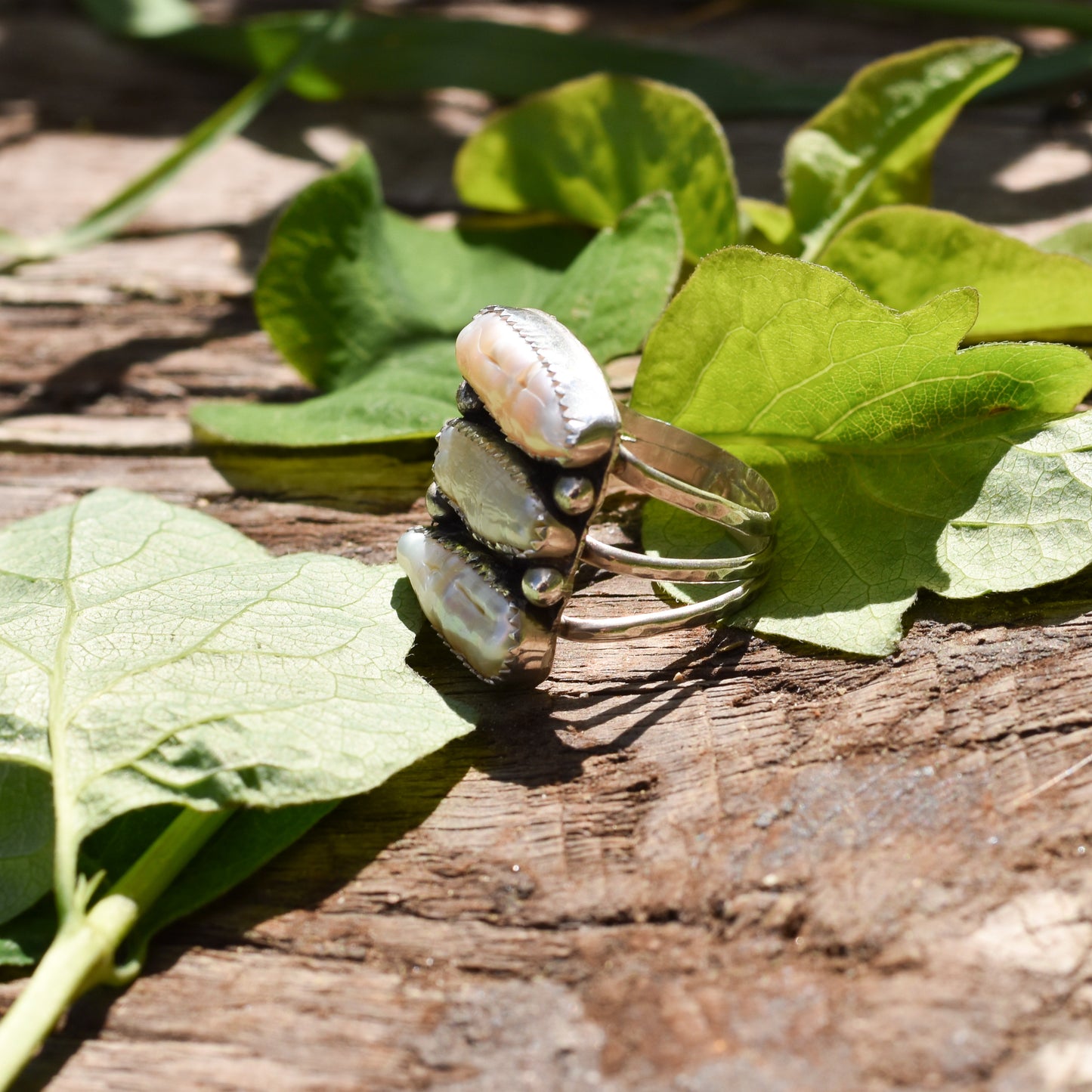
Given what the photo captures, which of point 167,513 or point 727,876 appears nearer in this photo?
point 727,876

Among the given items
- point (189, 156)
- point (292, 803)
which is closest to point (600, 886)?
point (292, 803)

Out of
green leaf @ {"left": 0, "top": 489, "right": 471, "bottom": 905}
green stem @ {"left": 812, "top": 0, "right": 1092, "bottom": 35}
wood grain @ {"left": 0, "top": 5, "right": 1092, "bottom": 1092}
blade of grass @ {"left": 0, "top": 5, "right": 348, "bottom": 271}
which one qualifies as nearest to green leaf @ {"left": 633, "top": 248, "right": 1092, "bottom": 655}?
wood grain @ {"left": 0, "top": 5, "right": 1092, "bottom": 1092}

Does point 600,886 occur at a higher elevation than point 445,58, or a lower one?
lower

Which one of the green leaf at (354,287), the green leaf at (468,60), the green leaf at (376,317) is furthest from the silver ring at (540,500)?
the green leaf at (468,60)

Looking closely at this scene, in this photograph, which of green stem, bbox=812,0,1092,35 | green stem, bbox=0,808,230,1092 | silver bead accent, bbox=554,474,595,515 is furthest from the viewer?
green stem, bbox=812,0,1092,35

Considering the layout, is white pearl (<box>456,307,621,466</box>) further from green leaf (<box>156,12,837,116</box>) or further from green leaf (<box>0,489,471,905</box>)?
green leaf (<box>156,12,837,116</box>)

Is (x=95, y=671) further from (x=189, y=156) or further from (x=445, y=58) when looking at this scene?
(x=445, y=58)
